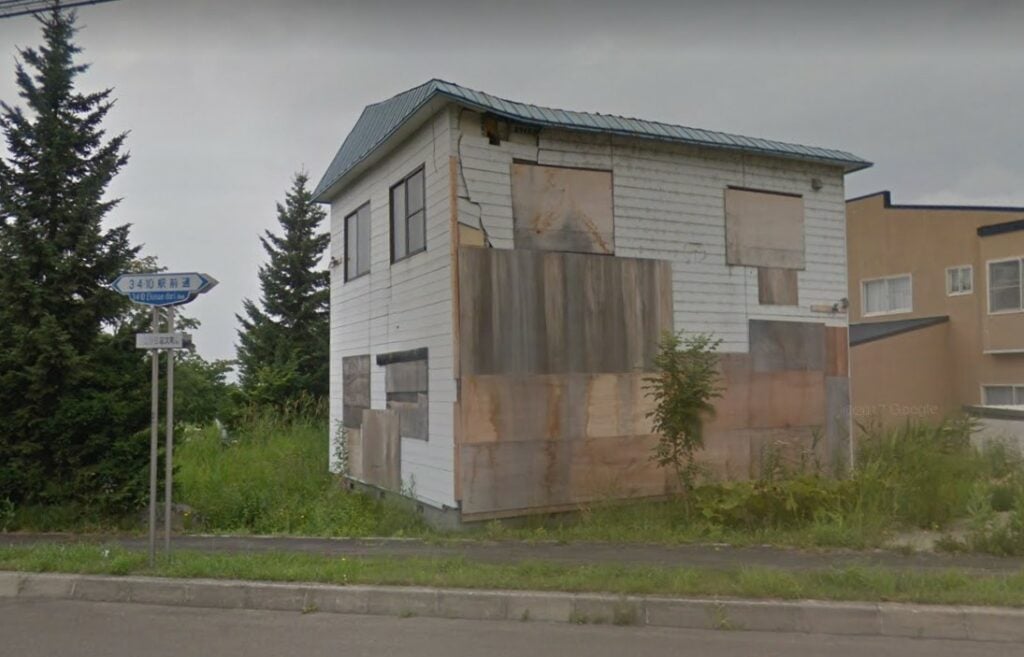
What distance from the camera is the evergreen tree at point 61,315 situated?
383 inches

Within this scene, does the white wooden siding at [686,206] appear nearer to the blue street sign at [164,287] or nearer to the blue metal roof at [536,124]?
the blue metal roof at [536,124]

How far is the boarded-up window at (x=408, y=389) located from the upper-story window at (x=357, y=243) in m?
1.99

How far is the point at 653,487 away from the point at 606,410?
1.32 meters

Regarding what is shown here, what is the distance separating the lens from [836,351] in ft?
39.2

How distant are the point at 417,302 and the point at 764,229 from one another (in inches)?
217

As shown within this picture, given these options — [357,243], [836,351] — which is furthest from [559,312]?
[836,351]

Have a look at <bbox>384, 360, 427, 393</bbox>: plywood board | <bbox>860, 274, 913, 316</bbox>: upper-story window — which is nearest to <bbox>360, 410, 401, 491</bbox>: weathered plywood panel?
<bbox>384, 360, 427, 393</bbox>: plywood board

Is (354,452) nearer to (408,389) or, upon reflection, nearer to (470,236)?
(408,389)

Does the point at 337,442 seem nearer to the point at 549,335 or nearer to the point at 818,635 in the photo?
the point at 549,335

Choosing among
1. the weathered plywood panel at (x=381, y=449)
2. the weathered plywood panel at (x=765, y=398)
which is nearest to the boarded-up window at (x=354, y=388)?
the weathered plywood panel at (x=381, y=449)

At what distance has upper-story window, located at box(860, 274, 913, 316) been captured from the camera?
23156 millimetres

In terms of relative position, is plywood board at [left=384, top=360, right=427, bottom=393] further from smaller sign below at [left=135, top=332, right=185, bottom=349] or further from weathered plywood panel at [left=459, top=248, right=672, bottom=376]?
smaller sign below at [left=135, top=332, right=185, bottom=349]

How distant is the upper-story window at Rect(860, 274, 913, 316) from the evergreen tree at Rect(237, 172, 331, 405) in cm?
1883

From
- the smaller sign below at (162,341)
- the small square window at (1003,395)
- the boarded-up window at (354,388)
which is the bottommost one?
the small square window at (1003,395)
